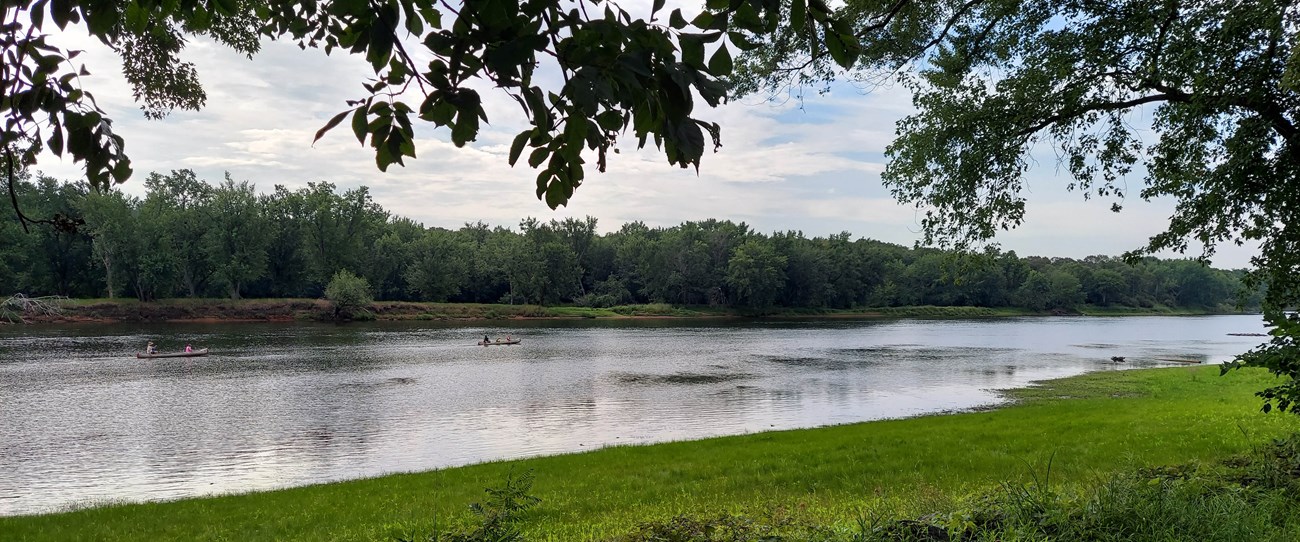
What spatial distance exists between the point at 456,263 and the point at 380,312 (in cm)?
2137

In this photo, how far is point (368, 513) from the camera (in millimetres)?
8703

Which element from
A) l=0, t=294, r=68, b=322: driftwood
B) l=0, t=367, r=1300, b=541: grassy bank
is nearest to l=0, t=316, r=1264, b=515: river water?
l=0, t=294, r=68, b=322: driftwood

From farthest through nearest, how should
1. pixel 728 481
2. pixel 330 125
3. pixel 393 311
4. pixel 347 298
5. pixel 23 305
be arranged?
pixel 393 311 → pixel 347 298 → pixel 23 305 → pixel 728 481 → pixel 330 125

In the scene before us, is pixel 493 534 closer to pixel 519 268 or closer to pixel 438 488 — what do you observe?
pixel 438 488

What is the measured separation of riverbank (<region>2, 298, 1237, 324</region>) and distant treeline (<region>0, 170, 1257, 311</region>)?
377 cm

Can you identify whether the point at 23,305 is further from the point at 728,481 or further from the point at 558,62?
the point at 558,62

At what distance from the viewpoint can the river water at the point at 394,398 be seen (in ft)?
48.4

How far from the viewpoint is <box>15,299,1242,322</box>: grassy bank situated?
66.5 metres

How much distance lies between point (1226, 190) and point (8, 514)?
1803cm

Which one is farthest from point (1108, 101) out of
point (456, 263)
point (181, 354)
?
point (456, 263)

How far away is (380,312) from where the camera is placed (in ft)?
247

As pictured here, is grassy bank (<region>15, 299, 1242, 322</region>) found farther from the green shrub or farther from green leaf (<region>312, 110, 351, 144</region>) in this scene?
green leaf (<region>312, 110, 351, 144</region>)

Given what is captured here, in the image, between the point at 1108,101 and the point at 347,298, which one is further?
the point at 347,298

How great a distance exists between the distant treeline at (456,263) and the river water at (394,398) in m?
26.6
